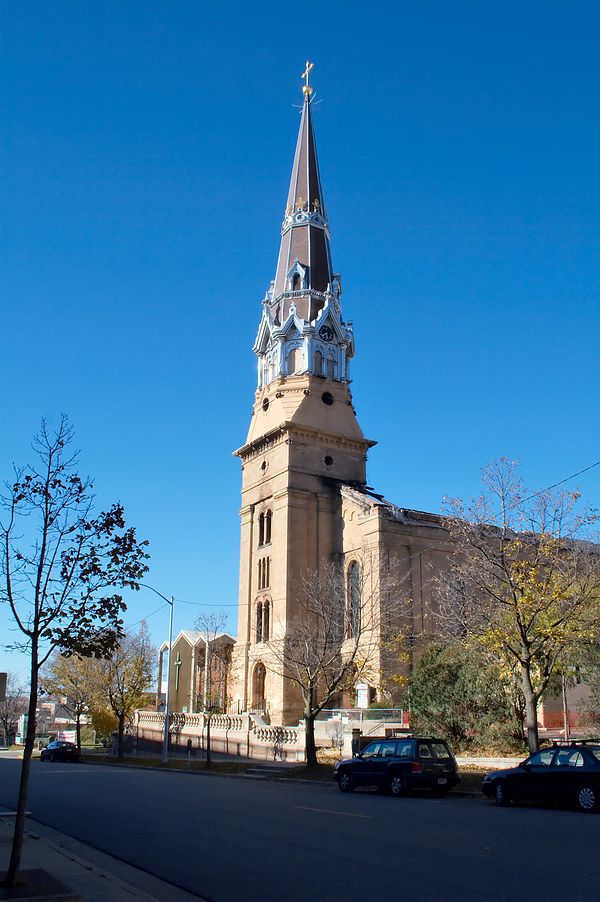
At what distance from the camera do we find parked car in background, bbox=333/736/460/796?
2091cm

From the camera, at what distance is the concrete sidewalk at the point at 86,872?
907 centimetres

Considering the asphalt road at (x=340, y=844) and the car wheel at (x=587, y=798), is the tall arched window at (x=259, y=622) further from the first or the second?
the car wheel at (x=587, y=798)

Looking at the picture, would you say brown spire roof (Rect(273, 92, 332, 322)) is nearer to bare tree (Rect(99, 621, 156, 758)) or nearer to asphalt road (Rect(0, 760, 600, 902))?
bare tree (Rect(99, 621, 156, 758))

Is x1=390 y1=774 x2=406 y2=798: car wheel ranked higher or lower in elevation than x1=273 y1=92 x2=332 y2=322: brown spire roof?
lower

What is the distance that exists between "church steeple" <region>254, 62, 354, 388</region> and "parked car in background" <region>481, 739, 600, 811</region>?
1652 inches

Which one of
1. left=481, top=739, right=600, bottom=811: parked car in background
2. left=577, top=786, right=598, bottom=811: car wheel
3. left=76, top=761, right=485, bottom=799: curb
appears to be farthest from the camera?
left=76, top=761, right=485, bottom=799: curb

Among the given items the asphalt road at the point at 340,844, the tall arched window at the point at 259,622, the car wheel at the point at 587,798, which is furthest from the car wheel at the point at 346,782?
the tall arched window at the point at 259,622

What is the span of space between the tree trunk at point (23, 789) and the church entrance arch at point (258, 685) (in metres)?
42.9

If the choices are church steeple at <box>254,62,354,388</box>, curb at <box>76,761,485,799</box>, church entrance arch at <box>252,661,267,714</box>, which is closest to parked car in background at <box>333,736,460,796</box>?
curb at <box>76,761,485,799</box>

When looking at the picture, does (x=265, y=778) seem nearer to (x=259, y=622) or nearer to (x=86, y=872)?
(x=86, y=872)

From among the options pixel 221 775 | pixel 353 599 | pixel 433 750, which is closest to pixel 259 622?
pixel 353 599

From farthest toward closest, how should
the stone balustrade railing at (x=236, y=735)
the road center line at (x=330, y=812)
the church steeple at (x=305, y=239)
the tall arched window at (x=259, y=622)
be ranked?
the church steeple at (x=305, y=239), the tall arched window at (x=259, y=622), the stone balustrade railing at (x=236, y=735), the road center line at (x=330, y=812)

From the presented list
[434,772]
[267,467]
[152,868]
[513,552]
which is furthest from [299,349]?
[152,868]

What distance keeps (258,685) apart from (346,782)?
30.2 metres
